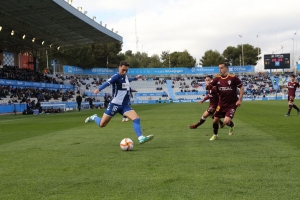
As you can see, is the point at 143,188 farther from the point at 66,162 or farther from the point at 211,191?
the point at 66,162

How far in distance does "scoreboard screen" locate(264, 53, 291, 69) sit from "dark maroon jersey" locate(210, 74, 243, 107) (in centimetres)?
7110

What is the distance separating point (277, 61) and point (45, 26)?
168 feet

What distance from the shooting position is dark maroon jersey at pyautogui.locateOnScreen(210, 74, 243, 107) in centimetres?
1045

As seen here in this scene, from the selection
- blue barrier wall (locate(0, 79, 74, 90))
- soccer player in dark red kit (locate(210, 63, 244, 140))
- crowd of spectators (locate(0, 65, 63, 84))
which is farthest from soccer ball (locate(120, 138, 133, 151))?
crowd of spectators (locate(0, 65, 63, 84))

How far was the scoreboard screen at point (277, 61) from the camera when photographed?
253 ft

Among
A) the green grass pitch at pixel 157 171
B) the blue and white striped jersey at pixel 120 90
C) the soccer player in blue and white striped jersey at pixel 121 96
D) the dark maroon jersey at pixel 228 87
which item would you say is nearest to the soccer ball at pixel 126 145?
the green grass pitch at pixel 157 171

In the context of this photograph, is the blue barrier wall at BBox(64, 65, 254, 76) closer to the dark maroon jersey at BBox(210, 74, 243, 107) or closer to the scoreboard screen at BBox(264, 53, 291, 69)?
the scoreboard screen at BBox(264, 53, 291, 69)

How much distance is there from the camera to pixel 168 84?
86.2 m

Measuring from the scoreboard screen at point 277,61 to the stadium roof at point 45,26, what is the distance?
36645mm

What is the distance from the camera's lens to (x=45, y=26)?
45.2m

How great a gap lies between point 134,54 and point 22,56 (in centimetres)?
8519

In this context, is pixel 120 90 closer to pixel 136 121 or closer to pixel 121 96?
pixel 121 96

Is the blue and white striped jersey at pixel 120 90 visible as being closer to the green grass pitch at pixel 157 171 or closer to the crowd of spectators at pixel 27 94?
the green grass pitch at pixel 157 171

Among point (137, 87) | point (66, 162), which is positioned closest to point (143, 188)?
point (66, 162)
